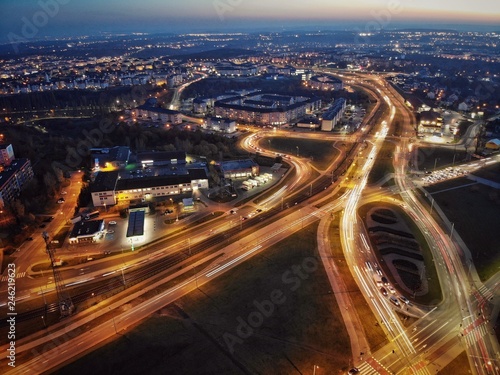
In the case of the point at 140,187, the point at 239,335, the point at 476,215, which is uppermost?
the point at 140,187

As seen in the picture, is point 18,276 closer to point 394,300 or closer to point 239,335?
point 239,335

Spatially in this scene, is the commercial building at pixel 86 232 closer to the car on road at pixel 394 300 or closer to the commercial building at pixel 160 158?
the commercial building at pixel 160 158

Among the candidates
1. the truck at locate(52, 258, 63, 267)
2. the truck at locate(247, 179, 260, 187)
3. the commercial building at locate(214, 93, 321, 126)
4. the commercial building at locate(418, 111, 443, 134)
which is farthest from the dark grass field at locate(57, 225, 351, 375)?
the commercial building at locate(214, 93, 321, 126)

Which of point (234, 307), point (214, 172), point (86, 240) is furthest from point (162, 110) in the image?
point (234, 307)

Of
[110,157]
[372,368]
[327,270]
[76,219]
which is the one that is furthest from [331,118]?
[372,368]

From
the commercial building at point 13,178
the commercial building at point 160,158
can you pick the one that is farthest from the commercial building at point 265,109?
the commercial building at point 13,178

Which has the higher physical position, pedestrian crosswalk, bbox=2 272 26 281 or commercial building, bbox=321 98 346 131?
commercial building, bbox=321 98 346 131

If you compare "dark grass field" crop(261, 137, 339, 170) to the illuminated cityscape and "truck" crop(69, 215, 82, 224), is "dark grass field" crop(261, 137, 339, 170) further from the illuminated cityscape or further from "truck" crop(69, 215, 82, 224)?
"truck" crop(69, 215, 82, 224)
